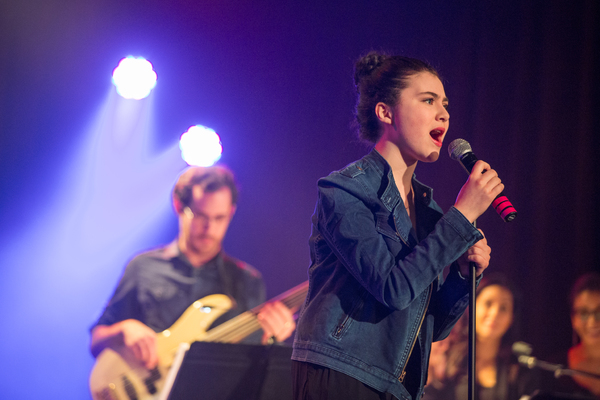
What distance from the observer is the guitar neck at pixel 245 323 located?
343 centimetres

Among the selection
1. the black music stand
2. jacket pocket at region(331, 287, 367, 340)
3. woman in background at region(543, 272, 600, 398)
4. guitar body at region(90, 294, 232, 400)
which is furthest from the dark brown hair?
woman in background at region(543, 272, 600, 398)

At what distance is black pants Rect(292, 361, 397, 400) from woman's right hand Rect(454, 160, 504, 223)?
0.49 m

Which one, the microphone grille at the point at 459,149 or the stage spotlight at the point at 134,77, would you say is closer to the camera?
the microphone grille at the point at 459,149

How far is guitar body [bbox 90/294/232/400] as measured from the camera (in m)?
3.30

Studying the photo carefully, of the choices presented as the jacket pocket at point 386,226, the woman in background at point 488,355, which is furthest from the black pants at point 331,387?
the woman in background at point 488,355

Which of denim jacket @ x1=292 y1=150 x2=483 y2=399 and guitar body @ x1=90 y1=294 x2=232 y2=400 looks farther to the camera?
guitar body @ x1=90 y1=294 x2=232 y2=400

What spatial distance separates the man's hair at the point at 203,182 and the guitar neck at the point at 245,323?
2.81 feet

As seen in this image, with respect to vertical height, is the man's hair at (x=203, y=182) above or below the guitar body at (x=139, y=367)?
above

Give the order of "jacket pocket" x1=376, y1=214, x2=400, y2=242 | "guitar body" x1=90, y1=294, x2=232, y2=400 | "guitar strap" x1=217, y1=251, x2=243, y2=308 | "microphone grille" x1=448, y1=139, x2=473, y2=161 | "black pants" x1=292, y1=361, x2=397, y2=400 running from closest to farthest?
"black pants" x1=292, y1=361, x2=397, y2=400
"jacket pocket" x1=376, y1=214, x2=400, y2=242
"microphone grille" x1=448, y1=139, x2=473, y2=161
"guitar body" x1=90, y1=294, x2=232, y2=400
"guitar strap" x1=217, y1=251, x2=243, y2=308

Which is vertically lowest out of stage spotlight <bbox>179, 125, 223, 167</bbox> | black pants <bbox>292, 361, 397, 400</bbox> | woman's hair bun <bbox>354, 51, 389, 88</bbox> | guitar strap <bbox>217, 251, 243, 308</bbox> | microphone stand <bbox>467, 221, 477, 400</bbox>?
black pants <bbox>292, 361, 397, 400</bbox>

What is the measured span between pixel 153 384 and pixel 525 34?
422 cm

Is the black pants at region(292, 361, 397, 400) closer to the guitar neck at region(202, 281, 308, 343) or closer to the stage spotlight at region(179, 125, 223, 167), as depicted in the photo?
the guitar neck at region(202, 281, 308, 343)

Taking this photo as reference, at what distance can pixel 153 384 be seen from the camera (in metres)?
3.30

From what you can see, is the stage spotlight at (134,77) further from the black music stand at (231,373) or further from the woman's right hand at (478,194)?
the woman's right hand at (478,194)
